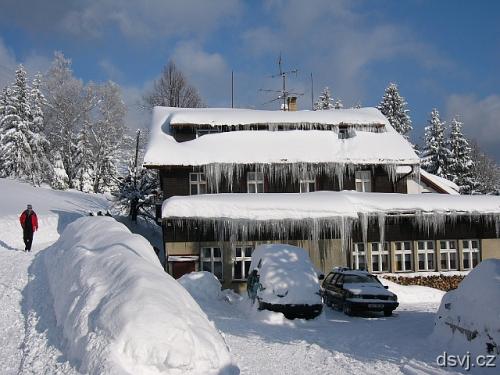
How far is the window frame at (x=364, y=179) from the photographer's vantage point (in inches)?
1019

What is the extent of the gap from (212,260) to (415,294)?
835 centimetres

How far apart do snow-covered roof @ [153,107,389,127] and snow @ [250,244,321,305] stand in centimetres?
1101

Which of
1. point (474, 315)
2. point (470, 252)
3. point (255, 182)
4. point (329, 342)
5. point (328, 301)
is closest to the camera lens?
point (474, 315)

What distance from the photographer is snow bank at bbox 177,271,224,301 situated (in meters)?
18.5

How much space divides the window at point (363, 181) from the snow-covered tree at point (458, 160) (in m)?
24.8

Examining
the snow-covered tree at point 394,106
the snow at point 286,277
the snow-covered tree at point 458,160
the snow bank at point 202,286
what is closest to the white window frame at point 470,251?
the snow at point 286,277

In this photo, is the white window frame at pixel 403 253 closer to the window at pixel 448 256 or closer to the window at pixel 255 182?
the window at pixel 448 256

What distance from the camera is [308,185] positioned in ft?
83.4

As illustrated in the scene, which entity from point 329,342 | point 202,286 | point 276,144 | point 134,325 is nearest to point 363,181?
point 276,144

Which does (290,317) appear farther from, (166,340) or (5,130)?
(5,130)

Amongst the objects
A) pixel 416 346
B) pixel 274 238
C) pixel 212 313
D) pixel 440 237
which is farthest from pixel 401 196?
pixel 416 346

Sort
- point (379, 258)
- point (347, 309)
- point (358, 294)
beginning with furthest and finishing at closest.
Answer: point (379, 258), point (347, 309), point (358, 294)

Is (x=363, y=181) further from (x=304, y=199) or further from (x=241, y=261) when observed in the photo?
(x=241, y=261)

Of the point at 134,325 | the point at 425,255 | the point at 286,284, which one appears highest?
the point at 134,325
